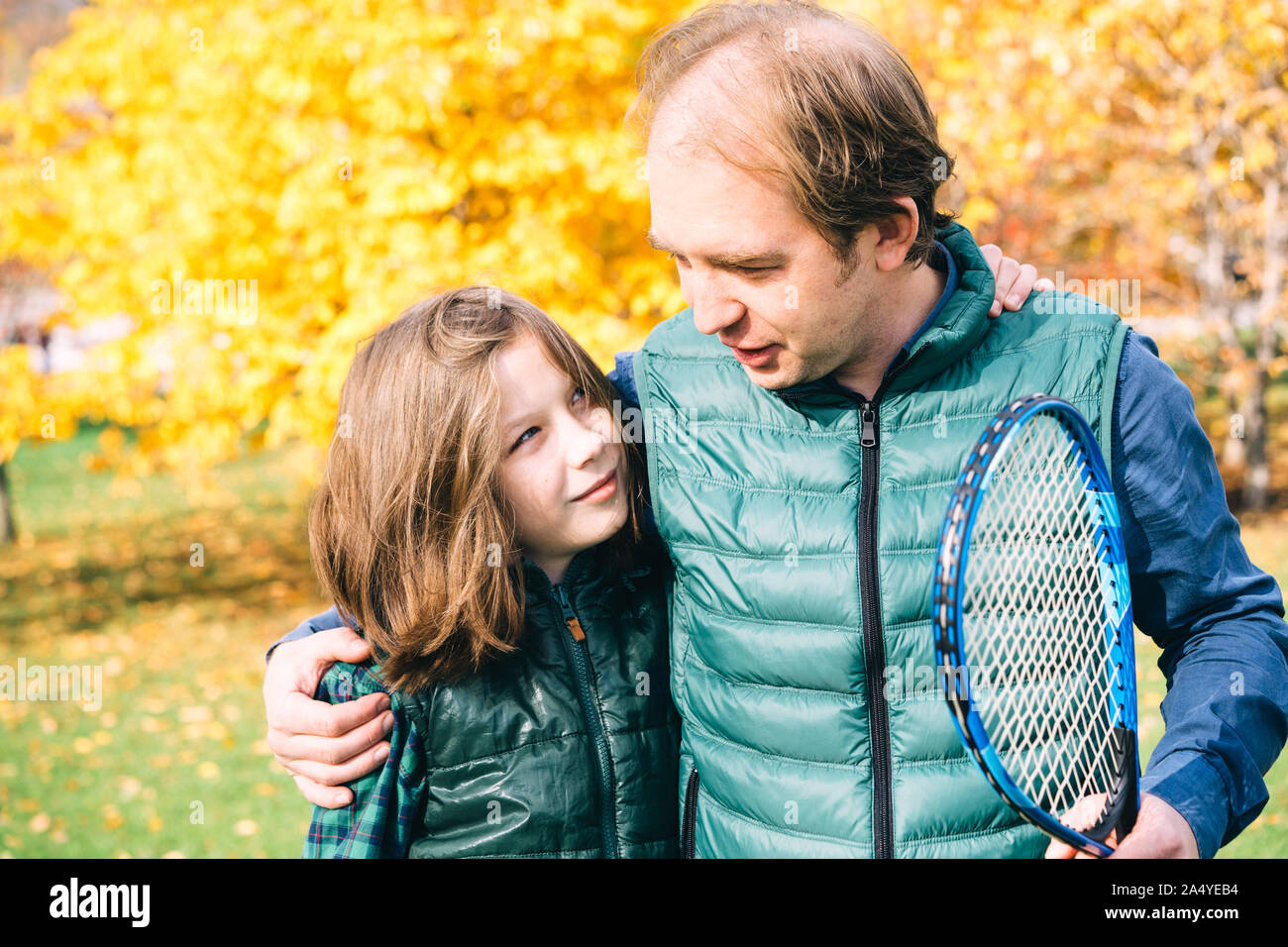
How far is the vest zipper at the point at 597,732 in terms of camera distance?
7.67 ft

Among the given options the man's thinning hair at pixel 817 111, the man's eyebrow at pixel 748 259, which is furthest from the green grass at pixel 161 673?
the man's eyebrow at pixel 748 259

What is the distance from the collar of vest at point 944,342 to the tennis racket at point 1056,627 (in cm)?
23

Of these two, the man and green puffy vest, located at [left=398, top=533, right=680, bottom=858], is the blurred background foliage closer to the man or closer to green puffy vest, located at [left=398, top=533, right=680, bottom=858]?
the man

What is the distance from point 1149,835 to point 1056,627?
38cm

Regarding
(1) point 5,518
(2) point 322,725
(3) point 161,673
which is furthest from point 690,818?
(1) point 5,518

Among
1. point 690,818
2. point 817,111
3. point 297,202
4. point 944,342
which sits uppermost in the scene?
point 297,202

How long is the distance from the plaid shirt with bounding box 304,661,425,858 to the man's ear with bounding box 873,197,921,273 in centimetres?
131

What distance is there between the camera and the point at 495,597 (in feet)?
7.73

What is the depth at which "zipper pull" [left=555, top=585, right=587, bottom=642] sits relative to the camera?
2428mm

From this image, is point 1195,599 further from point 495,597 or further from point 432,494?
point 432,494

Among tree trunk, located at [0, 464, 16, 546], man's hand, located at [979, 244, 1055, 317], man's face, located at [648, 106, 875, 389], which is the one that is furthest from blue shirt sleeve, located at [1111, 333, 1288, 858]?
tree trunk, located at [0, 464, 16, 546]

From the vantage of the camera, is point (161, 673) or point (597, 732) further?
point (161, 673)

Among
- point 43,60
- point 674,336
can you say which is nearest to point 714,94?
point 674,336
